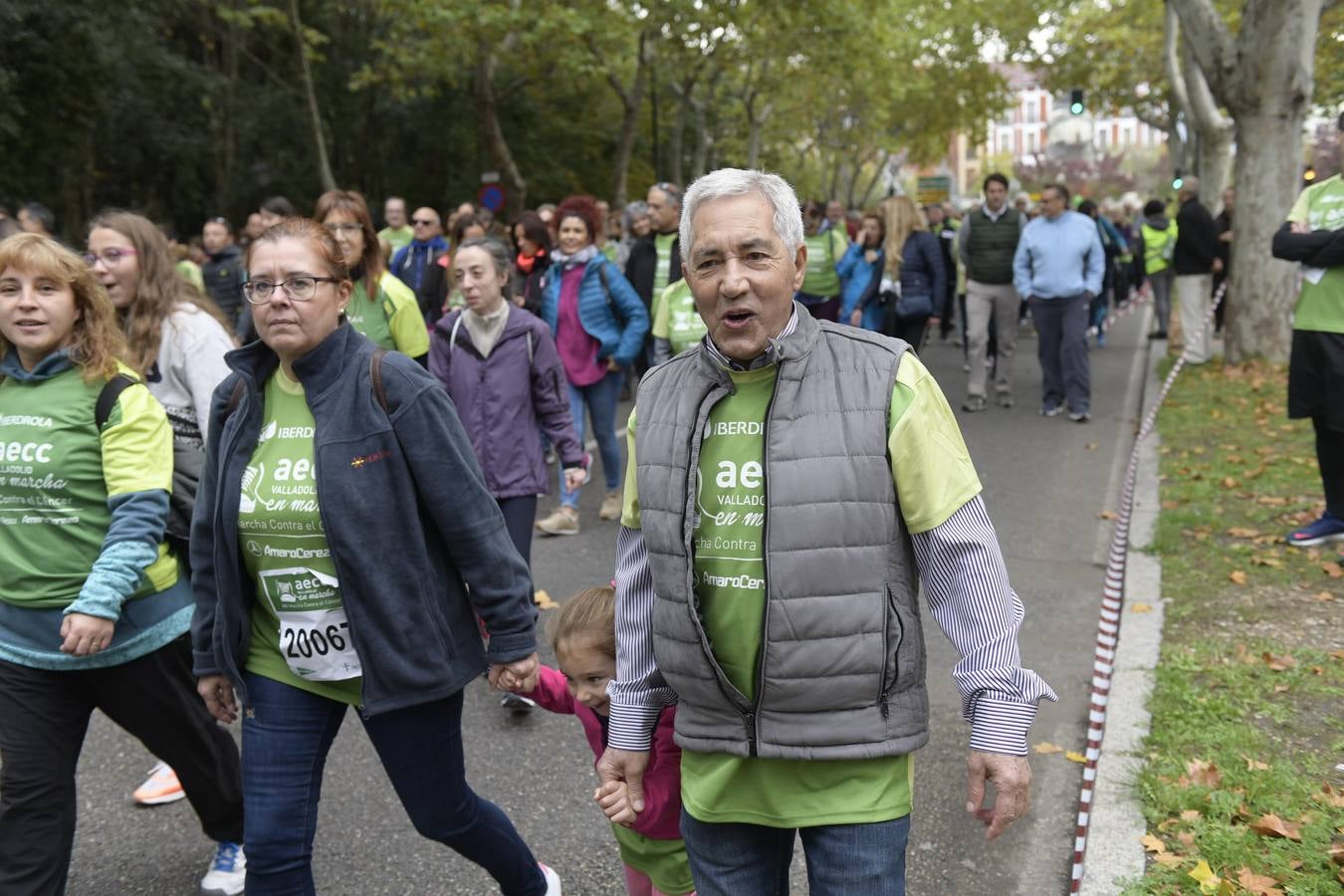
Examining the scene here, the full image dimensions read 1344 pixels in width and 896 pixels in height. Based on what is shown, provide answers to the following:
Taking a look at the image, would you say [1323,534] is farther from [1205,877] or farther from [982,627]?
[982,627]

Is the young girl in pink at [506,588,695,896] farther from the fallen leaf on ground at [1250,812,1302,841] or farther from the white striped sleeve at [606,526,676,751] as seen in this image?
the fallen leaf on ground at [1250,812,1302,841]

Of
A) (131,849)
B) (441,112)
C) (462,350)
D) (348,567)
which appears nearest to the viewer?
(348,567)

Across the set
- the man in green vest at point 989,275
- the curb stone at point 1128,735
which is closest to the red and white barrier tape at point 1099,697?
the curb stone at point 1128,735

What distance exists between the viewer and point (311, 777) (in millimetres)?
2945

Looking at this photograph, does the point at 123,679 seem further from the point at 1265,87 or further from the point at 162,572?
the point at 1265,87

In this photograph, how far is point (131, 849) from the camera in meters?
4.11

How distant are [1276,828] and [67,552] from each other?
3378 mm

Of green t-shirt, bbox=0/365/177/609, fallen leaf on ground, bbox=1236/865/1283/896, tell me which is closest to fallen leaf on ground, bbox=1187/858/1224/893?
fallen leaf on ground, bbox=1236/865/1283/896

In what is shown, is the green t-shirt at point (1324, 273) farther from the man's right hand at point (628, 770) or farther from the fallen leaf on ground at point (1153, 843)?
the man's right hand at point (628, 770)

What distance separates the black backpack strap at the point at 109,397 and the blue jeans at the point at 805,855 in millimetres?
1850

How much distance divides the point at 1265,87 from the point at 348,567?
1242cm

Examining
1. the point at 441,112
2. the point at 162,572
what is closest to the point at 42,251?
the point at 162,572

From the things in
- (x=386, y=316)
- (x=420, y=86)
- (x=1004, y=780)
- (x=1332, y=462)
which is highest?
(x=420, y=86)

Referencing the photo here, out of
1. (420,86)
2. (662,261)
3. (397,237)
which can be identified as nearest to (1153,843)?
(662,261)
